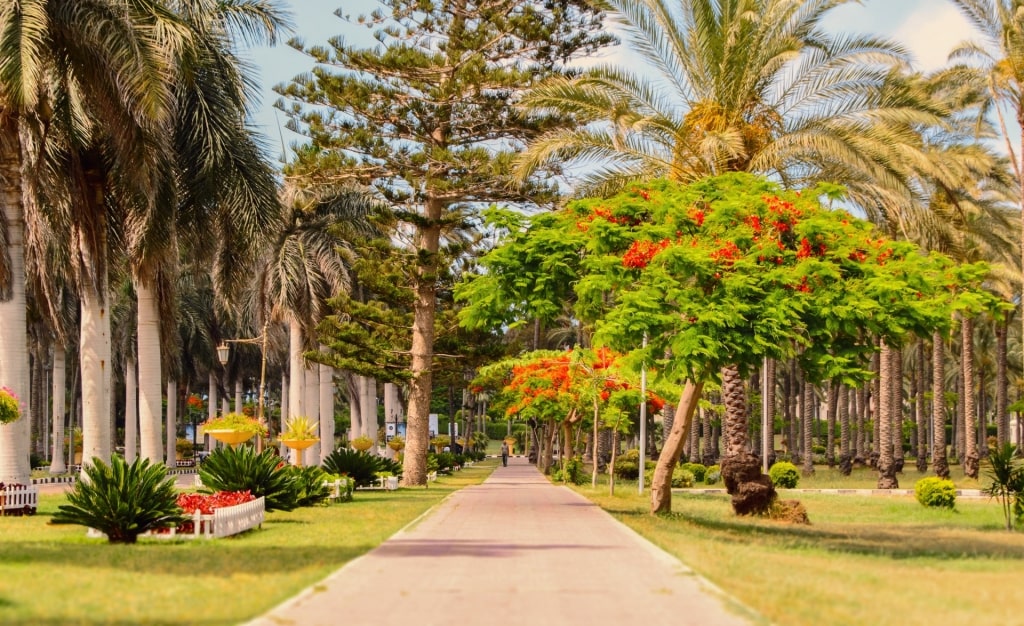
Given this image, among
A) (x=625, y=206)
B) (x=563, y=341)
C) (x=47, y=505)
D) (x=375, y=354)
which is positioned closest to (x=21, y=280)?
(x=47, y=505)

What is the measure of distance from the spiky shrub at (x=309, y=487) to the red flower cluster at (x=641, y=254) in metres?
7.61

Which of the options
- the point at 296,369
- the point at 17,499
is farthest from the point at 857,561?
the point at 296,369

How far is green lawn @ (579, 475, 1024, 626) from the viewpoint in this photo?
32.2 feet

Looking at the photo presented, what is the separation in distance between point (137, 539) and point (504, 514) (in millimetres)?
7747

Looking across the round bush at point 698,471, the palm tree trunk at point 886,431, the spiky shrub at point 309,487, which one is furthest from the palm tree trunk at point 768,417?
the spiky shrub at point 309,487

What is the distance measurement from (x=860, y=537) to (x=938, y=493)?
9.01 metres

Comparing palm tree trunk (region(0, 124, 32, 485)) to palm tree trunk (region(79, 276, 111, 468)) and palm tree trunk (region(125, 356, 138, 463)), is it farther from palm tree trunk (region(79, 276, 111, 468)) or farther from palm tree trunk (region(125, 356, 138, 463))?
palm tree trunk (region(125, 356, 138, 463))

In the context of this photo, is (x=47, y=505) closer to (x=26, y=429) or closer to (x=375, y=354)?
(x=26, y=429)

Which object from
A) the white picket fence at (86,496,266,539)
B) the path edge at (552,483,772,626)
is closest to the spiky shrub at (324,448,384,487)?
the white picket fence at (86,496,266,539)

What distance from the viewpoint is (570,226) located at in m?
23.5

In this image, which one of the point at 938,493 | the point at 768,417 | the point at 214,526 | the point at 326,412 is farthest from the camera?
the point at 768,417

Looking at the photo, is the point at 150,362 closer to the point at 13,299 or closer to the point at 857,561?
the point at 13,299

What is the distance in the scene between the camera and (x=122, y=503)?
52.4ft

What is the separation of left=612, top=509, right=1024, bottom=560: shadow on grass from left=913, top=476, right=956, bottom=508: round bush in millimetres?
5133
